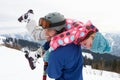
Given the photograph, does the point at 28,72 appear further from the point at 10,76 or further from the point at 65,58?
the point at 65,58

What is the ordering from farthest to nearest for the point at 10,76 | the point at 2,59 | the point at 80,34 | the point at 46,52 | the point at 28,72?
Answer: the point at 2,59 → the point at 28,72 → the point at 10,76 → the point at 46,52 → the point at 80,34

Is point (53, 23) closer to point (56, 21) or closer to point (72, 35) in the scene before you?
point (56, 21)

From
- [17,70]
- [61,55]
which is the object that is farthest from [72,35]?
[17,70]

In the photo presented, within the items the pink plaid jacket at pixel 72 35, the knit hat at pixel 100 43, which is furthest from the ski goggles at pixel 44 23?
the knit hat at pixel 100 43

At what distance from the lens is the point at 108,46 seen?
3.25m

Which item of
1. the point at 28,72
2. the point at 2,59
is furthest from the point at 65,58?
the point at 2,59

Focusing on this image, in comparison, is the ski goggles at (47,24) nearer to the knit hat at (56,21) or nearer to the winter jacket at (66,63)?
the knit hat at (56,21)

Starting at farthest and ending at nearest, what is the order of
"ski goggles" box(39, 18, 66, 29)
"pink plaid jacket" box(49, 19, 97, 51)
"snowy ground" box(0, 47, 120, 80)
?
"snowy ground" box(0, 47, 120, 80), "ski goggles" box(39, 18, 66, 29), "pink plaid jacket" box(49, 19, 97, 51)

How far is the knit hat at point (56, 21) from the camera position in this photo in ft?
10.9

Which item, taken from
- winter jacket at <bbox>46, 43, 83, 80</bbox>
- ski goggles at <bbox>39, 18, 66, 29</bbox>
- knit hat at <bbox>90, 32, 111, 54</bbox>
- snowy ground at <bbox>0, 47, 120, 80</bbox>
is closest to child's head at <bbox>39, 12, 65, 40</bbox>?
ski goggles at <bbox>39, 18, 66, 29</bbox>

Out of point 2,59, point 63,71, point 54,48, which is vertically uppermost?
point 54,48

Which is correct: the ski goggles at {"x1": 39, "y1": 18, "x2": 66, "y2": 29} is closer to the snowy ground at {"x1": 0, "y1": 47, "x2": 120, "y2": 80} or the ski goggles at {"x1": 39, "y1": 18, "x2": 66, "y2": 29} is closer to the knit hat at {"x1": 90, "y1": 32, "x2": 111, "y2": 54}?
the knit hat at {"x1": 90, "y1": 32, "x2": 111, "y2": 54}

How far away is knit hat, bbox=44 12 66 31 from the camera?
3.32 m

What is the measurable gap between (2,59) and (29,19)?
4670mm
